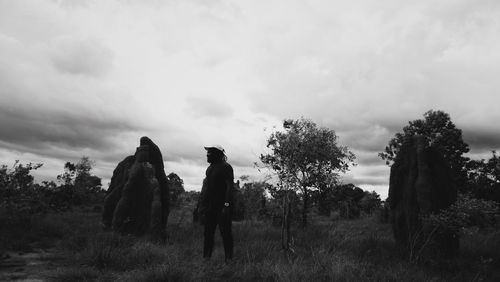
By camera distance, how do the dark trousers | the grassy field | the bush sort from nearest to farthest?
the grassy field, the dark trousers, the bush

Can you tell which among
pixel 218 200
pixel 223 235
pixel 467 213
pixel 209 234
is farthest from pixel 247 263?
pixel 467 213

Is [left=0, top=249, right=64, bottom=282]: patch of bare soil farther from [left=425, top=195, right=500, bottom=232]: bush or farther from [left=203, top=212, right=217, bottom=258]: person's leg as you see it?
[left=425, top=195, right=500, bottom=232]: bush

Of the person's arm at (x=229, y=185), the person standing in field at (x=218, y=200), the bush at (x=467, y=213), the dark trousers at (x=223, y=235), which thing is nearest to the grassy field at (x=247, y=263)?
the dark trousers at (x=223, y=235)

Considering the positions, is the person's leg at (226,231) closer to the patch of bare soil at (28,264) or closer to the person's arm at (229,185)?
the person's arm at (229,185)

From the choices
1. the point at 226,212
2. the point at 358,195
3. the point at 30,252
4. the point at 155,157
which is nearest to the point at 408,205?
the point at 226,212

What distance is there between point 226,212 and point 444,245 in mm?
7360

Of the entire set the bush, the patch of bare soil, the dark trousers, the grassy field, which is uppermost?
the bush

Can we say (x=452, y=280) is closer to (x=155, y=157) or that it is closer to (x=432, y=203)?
(x=432, y=203)

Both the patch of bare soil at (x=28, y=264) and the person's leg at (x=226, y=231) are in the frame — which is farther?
the person's leg at (x=226, y=231)

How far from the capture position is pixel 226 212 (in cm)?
809

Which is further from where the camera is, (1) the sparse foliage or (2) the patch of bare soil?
(1) the sparse foliage

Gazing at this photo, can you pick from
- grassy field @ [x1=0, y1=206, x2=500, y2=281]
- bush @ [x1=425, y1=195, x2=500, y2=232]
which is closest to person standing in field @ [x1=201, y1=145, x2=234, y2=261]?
grassy field @ [x1=0, y1=206, x2=500, y2=281]

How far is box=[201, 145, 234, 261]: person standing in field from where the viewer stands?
26.6 feet

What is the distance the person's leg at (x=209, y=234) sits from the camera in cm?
810
